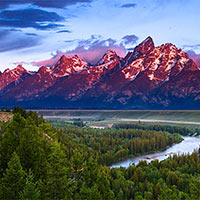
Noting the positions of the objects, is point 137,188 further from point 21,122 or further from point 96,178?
point 21,122

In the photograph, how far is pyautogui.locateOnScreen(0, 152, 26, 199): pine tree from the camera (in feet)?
115

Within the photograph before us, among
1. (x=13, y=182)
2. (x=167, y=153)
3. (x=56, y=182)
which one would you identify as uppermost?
(x=13, y=182)

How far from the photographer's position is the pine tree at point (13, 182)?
34.9m

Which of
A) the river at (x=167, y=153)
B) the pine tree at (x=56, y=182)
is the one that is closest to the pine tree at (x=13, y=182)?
the pine tree at (x=56, y=182)

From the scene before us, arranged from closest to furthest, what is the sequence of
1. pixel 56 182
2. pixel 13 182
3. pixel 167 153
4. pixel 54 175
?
1. pixel 13 182
2. pixel 56 182
3. pixel 54 175
4. pixel 167 153

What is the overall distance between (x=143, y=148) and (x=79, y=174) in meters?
86.5

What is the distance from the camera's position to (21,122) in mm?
47625

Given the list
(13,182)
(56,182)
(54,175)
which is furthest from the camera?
(54,175)

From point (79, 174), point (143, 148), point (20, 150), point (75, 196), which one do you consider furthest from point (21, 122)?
point (143, 148)

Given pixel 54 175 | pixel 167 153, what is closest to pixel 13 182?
pixel 54 175

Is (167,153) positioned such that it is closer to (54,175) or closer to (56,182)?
(54,175)

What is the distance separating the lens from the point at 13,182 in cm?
3534

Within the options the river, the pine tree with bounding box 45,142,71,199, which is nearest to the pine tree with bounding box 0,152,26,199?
the pine tree with bounding box 45,142,71,199

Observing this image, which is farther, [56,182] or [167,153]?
[167,153]
